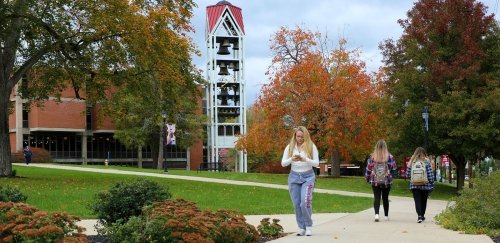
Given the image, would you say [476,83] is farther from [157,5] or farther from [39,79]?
[39,79]

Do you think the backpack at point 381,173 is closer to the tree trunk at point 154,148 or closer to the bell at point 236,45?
the tree trunk at point 154,148

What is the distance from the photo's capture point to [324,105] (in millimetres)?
34406

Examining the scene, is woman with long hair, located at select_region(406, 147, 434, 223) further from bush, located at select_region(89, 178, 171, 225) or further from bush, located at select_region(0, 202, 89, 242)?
bush, located at select_region(0, 202, 89, 242)

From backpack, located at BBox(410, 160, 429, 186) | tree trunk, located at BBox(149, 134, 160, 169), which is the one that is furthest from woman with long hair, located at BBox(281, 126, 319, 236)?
tree trunk, located at BBox(149, 134, 160, 169)

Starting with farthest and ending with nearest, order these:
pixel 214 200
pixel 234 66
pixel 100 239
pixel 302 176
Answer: pixel 234 66 → pixel 214 200 → pixel 302 176 → pixel 100 239

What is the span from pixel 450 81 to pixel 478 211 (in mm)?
15286

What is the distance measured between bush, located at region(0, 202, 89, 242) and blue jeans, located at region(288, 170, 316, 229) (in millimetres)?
3785

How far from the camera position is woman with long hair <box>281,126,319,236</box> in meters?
10.0

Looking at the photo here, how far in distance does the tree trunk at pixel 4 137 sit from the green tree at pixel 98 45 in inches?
1.0

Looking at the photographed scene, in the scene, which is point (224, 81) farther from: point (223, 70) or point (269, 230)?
point (269, 230)

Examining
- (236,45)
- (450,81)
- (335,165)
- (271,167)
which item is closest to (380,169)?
(450,81)

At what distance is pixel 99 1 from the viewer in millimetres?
22438

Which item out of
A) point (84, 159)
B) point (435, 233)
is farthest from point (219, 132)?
point (435, 233)

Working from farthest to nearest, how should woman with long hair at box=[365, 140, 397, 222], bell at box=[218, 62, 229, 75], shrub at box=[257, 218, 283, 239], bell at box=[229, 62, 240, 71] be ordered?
bell at box=[229, 62, 240, 71] → bell at box=[218, 62, 229, 75] → woman with long hair at box=[365, 140, 397, 222] → shrub at box=[257, 218, 283, 239]
